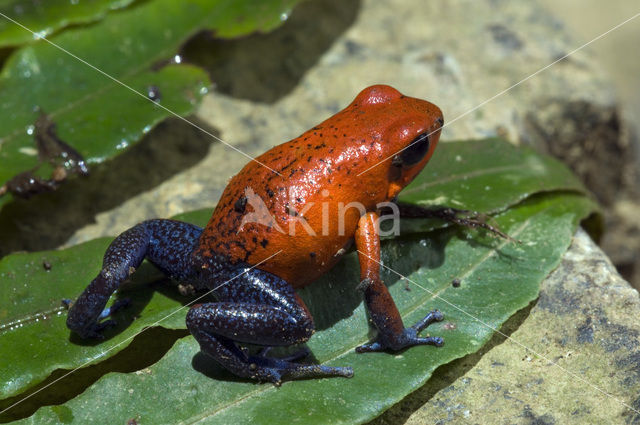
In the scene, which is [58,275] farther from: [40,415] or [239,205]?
[239,205]

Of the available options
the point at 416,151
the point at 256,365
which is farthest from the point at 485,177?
the point at 256,365

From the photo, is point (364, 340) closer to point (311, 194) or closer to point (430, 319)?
point (430, 319)

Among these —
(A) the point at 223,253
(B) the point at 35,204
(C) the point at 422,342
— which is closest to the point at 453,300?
(C) the point at 422,342

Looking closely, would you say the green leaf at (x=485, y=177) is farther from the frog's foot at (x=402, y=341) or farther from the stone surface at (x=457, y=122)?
the frog's foot at (x=402, y=341)

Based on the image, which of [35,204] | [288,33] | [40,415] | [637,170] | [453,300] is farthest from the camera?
[637,170]

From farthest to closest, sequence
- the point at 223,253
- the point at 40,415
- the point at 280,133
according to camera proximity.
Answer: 1. the point at 280,133
2. the point at 223,253
3. the point at 40,415

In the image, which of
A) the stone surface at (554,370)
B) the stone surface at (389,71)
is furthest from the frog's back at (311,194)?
the stone surface at (389,71)
